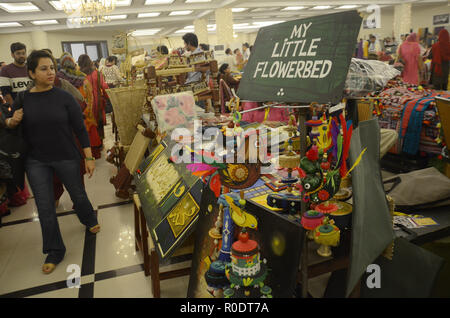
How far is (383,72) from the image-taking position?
2064mm

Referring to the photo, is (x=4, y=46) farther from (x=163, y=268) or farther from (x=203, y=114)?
(x=163, y=268)

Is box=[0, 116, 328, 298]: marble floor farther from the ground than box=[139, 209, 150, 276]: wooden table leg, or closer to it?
closer to it

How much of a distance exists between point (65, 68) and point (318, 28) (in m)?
4.53

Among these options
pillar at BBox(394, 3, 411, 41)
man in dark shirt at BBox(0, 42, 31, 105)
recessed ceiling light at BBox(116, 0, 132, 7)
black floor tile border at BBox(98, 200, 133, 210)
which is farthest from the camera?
pillar at BBox(394, 3, 411, 41)

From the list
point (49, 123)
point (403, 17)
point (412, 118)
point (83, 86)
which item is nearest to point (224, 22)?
point (83, 86)

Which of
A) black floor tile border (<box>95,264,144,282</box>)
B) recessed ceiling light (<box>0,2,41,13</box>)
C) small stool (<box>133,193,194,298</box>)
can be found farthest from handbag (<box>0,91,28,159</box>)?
recessed ceiling light (<box>0,2,41,13</box>)

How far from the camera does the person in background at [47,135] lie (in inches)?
101

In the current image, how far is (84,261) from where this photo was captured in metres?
2.79

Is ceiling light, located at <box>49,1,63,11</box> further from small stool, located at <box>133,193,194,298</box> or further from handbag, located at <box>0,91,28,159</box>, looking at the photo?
small stool, located at <box>133,193,194,298</box>

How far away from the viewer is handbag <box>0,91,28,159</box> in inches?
99.7

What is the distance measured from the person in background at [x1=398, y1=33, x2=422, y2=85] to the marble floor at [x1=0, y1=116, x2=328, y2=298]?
20.3 feet

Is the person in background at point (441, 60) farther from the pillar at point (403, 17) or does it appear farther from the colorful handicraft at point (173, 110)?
the pillar at point (403, 17)

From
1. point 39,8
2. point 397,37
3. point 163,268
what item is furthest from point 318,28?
point 397,37

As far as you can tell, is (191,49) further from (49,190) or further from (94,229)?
(49,190)
